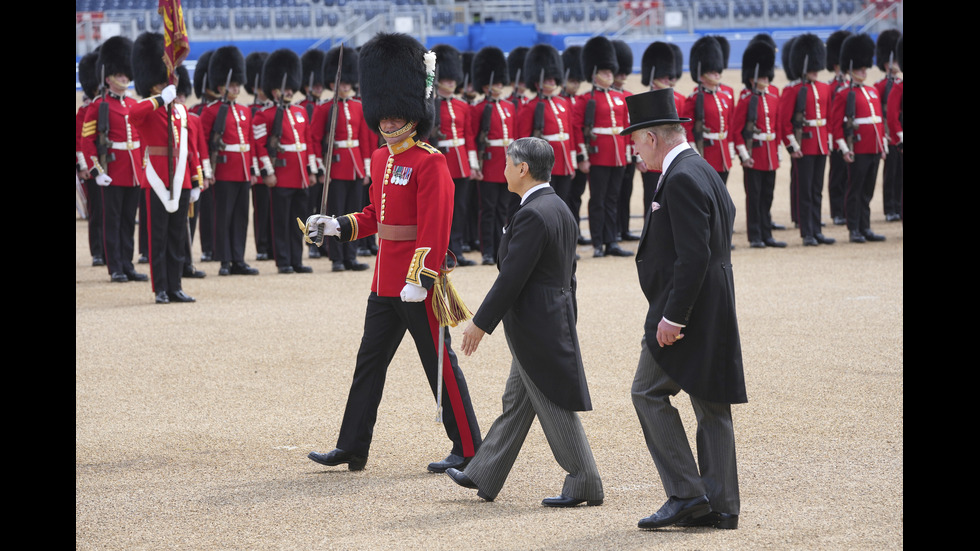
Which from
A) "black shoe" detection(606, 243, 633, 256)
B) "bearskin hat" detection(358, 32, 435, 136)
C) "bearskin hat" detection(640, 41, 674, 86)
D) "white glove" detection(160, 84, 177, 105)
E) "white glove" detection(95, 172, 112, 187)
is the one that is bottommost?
"black shoe" detection(606, 243, 633, 256)

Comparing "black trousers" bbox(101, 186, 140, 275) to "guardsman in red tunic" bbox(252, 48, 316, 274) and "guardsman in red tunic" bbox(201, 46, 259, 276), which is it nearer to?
"guardsman in red tunic" bbox(201, 46, 259, 276)

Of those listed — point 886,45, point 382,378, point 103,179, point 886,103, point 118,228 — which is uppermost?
point 886,45

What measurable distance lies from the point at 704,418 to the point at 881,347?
2.83 meters

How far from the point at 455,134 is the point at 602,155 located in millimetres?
1200

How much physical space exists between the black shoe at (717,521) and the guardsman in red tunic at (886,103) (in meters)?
8.37

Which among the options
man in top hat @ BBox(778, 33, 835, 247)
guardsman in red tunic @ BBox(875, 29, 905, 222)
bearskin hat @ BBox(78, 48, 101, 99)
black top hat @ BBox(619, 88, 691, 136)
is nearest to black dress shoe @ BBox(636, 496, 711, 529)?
black top hat @ BBox(619, 88, 691, 136)

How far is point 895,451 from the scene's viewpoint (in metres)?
3.96

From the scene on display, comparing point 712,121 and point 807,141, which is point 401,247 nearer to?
point 712,121

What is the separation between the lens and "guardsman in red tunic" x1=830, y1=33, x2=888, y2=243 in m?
9.91

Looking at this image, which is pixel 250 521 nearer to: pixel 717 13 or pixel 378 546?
pixel 378 546

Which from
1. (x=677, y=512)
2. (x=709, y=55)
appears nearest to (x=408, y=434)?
(x=677, y=512)

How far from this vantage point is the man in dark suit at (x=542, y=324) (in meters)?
3.39

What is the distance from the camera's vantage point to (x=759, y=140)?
386 inches

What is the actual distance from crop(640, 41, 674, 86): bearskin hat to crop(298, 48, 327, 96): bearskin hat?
266cm
